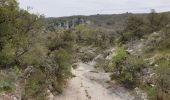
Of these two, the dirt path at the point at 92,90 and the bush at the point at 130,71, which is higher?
the bush at the point at 130,71

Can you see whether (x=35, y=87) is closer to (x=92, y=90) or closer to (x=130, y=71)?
(x=92, y=90)

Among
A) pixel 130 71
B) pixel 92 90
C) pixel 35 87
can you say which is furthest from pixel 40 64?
pixel 130 71

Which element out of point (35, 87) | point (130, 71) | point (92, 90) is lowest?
point (92, 90)

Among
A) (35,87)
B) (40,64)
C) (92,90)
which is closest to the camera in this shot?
(35,87)

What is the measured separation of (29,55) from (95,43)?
255ft

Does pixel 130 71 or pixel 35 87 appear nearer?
pixel 35 87

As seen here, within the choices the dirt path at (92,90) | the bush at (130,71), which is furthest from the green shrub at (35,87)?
the bush at (130,71)

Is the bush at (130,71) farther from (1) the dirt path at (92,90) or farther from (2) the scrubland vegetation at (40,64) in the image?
(1) the dirt path at (92,90)

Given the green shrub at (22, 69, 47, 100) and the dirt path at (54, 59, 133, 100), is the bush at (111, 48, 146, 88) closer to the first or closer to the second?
the dirt path at (54, 59, 133, 100)

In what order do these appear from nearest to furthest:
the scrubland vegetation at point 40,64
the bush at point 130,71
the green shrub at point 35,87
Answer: the green shrub at point 35,87 < the scrubland vegetation at point 40,64 < the bush at point 130,71

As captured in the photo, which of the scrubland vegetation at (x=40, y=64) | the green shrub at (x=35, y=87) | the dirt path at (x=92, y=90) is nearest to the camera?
the green shrub at (x=35, y=87)

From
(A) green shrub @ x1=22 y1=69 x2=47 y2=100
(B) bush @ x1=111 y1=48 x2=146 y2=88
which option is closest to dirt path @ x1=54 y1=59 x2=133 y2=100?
(B) bush @ x1=111 y1=48 x2=146 y2=88

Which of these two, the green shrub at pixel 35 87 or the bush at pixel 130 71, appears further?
the bush at pixel 130 71

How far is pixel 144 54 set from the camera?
66312 millimetres
